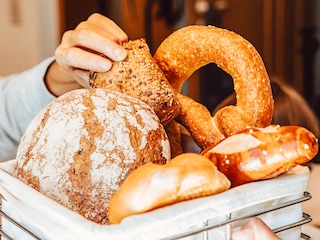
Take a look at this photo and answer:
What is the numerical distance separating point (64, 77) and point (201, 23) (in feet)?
5.17

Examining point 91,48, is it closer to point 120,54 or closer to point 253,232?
point 120,54

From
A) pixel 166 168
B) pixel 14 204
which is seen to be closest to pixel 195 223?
pixel 166 168

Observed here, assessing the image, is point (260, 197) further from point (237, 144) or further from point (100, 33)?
point (100, 33)

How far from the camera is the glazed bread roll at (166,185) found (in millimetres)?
397

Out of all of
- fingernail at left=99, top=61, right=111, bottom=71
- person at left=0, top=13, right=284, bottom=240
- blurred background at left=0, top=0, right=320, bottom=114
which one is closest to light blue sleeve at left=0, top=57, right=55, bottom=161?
person at left=0, top=13, right=284, bottom=240

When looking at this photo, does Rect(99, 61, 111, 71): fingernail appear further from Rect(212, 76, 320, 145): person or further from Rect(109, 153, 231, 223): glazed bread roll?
Rect(212, 76, 320, 145): person

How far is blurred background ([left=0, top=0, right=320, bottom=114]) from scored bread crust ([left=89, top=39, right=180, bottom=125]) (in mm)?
1857

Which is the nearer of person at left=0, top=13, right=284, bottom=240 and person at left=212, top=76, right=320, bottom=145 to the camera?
person at left=0, top=13, right=284, bottom=240

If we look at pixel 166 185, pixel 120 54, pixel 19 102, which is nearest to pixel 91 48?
pixel 120 54

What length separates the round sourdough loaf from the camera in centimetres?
48

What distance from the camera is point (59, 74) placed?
1.04m

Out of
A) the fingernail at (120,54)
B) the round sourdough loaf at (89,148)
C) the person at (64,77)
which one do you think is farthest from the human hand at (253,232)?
the fingernail at (120,54)

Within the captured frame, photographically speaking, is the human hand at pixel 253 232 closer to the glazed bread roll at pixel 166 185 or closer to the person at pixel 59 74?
the glazed bread roll at pixel 166 185

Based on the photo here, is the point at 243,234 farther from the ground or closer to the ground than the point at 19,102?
farther from the ground
